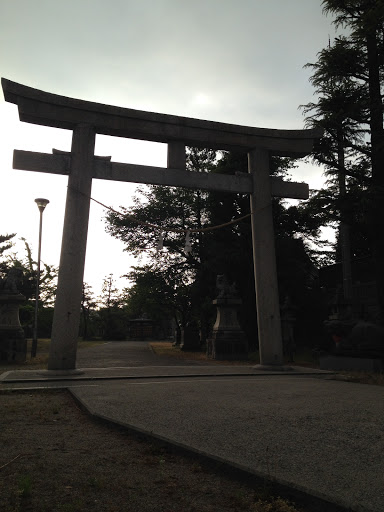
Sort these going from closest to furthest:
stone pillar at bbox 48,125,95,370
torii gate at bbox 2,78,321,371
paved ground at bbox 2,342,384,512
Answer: paved ground at bbox 2,342,384,512
stone pillar at bbox 48,125,95,370
torii gate at bbox 2,78,321,371

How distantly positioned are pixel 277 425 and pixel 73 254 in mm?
5753

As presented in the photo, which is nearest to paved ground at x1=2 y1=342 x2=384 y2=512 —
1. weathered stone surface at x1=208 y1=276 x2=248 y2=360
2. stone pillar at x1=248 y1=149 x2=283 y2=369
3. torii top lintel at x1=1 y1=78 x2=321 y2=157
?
stone pillar at x1=248 y1=149 x2=283 y2=369

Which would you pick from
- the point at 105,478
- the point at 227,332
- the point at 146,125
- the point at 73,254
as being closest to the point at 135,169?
the point at 146,125

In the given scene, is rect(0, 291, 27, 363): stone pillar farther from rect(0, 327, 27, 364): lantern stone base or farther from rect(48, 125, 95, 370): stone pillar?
rect(48, 125, 95, 370): stone pillar

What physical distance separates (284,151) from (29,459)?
929cm

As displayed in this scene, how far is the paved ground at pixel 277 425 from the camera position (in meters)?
2.32

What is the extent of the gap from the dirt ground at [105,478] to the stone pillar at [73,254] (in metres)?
4.06

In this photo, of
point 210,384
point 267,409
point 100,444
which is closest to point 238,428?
point 267,409

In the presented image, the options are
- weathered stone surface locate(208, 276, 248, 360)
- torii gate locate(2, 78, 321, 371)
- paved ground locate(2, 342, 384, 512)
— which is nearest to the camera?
paved ground locate(2, 342, 384, 512)

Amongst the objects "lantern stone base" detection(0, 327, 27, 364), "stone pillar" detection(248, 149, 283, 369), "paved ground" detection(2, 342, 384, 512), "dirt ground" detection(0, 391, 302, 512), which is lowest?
"dirt ground" detection(0, 391, 302, 512)

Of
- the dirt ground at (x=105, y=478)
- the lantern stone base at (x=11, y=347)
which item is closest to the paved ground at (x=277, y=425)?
the dirt ground at (x=105, y=478)

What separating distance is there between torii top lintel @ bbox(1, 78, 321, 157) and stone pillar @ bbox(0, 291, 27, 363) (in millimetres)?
5855

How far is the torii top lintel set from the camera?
26.8 feet

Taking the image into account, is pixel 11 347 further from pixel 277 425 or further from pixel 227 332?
pixel 277 425
